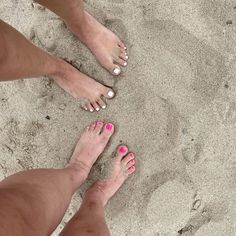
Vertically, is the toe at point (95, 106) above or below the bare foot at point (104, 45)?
below

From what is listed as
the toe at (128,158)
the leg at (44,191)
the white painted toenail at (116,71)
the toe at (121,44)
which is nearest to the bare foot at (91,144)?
the leg at (44,191)

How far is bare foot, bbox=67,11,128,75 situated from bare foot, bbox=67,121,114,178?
0.23 m

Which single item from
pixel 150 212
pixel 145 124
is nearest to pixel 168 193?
pixel 150 212

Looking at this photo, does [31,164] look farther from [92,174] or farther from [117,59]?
[117,59]

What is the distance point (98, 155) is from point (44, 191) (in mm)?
483

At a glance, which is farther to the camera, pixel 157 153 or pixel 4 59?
pixel 157 153

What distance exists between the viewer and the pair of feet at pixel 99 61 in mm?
1639

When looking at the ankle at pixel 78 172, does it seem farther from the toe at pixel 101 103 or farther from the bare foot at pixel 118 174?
the toe at pixel 101 103

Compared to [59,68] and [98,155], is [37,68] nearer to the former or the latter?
[59,68]

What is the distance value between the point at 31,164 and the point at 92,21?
0.63 metres

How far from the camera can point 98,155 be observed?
67.4 inches

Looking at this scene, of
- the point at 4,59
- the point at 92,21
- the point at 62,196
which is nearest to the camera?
the point at 4,59

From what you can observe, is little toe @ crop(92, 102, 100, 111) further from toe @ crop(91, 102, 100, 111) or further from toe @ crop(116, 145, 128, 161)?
toe @ crop(116, 145, 128, 161)

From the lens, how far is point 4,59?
1.09 m
